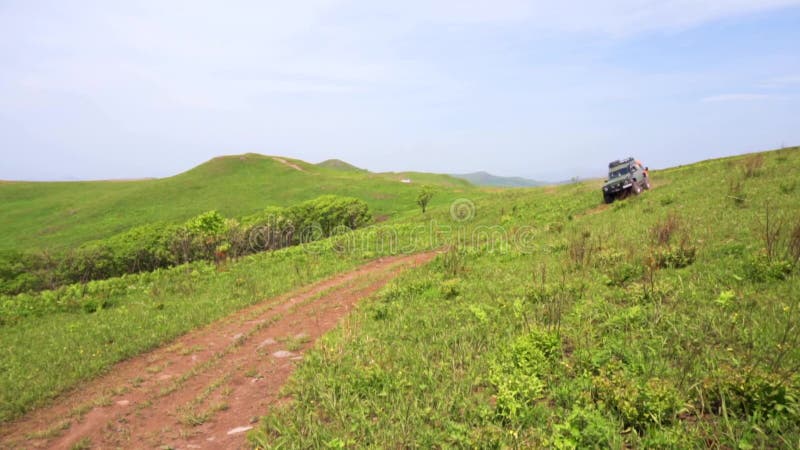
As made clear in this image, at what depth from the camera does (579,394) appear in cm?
518

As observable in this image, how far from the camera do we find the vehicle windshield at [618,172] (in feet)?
83.7

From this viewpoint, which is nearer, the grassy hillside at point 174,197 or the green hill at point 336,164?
the grassy hillside at point 174,197

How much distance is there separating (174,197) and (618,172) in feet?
280

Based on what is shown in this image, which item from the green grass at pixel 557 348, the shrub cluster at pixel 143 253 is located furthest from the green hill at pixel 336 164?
the green grass at pixel 557 348

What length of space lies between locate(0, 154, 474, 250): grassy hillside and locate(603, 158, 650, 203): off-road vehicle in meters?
43.5

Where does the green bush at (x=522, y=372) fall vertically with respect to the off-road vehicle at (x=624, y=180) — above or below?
below

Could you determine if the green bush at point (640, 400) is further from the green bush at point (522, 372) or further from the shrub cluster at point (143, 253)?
the shrub cluster at point (143, 253)

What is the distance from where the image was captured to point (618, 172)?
26.0 meters

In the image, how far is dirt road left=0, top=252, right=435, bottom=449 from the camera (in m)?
6.73

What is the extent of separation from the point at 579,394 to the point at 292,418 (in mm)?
4200

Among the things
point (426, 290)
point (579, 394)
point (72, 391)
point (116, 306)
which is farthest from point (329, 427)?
point (116, 306)

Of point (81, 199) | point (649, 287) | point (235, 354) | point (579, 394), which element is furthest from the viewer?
point (81, 199)

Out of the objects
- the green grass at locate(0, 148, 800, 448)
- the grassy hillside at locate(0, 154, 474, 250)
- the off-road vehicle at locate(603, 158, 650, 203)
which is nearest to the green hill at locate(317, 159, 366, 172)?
the grassy hillside at locate(0, 154, 474, 250)

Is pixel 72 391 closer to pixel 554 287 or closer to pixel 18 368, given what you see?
pixel 18 368
